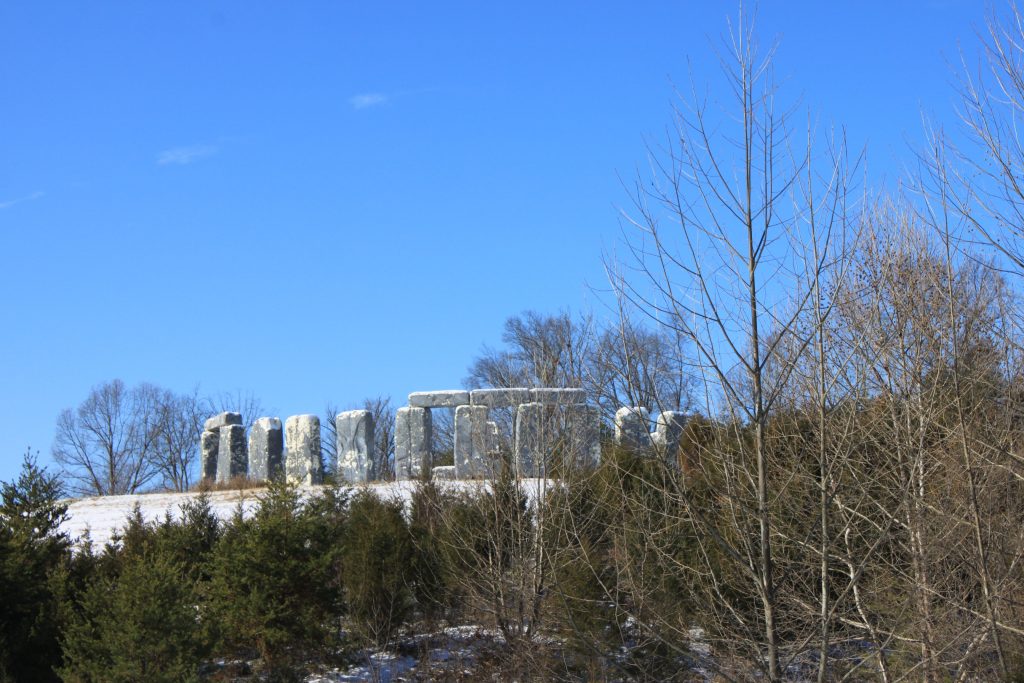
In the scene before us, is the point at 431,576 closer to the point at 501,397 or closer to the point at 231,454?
the point at 501,397

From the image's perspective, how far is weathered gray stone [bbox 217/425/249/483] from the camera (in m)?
23.0

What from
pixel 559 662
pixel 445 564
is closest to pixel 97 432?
pixel 445 564

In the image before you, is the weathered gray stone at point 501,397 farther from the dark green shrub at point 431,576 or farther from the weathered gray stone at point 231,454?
the weathered gray stone at point 231,454

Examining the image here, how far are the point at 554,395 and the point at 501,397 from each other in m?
4.32

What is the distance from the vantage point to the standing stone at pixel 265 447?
878 inches

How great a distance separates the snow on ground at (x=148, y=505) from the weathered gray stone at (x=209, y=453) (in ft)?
8.51

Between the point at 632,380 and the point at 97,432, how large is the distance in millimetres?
33371

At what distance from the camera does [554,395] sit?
12.1m

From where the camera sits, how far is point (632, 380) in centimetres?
577

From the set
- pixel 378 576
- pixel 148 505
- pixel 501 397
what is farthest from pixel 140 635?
pixel 148 505

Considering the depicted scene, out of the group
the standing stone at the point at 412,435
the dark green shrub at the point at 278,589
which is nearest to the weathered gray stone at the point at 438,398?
the standing stone at the point at 412,435

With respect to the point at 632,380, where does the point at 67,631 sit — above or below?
below

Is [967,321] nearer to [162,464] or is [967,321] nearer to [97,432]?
[162,464]

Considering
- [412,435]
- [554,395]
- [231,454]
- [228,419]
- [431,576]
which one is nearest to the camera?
[554,395]
